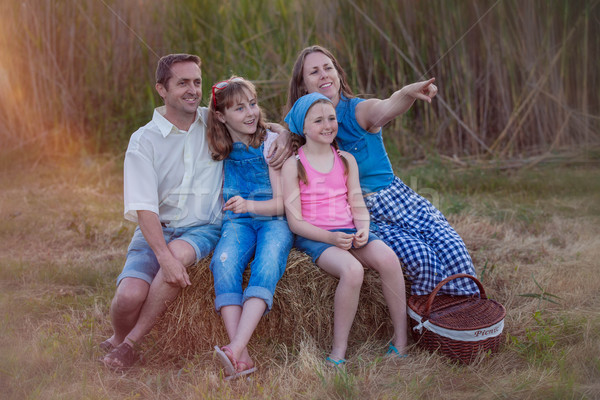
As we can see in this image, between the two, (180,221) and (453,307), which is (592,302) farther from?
(180,221)

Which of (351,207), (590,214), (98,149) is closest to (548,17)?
(590,214)

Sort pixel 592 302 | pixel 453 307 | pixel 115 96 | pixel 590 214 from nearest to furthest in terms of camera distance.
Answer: pixel 453 307
pixel 592 302
pixel 590 214
pixel 115 96

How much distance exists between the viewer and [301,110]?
244 centimetres

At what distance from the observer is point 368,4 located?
507cm

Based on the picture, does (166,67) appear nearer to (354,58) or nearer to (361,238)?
(361,238)

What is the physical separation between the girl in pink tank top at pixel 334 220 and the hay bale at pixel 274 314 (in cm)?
9

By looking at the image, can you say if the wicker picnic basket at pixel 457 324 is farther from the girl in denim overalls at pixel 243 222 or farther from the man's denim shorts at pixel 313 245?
the girl in denim overalls at pixel 243 222

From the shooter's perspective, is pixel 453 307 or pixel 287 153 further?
pixel 287 153

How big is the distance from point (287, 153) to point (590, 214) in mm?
2815

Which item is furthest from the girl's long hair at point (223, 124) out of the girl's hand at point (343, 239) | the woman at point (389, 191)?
the girl's hand at point (343, 239)

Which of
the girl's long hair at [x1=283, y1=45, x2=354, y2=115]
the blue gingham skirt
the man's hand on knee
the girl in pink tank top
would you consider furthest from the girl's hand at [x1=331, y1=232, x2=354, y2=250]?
the girl's long hair at [x1=283, y1=45, x2=354, y2=115]

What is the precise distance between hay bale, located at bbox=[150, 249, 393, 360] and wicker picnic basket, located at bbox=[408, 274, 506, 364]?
253 millimetres

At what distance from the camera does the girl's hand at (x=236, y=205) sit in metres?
2.44

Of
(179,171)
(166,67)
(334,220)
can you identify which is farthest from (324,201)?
(166,67)
